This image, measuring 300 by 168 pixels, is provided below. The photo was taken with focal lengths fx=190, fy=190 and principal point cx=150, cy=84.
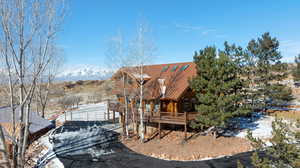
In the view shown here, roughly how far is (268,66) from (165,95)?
39.5 feet

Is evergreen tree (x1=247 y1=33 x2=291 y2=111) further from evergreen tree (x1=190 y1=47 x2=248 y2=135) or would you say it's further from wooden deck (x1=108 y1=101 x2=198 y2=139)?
wooden deck (x1=108 y1=101 x2=198 y2=139)

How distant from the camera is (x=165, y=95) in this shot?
17500 mm

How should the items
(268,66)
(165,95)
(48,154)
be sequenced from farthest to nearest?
1. (268,66)
2. (165,95)
3. (48,154)

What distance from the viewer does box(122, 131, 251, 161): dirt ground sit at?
43.4 ft

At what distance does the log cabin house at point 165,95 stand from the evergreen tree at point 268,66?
749cm

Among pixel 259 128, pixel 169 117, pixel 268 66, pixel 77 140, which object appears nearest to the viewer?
pixel 169 117

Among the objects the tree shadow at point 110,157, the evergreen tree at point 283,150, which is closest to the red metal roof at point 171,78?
the tree shadow at point 110,157

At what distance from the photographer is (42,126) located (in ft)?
50.0

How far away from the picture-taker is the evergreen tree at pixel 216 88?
14.2 metres

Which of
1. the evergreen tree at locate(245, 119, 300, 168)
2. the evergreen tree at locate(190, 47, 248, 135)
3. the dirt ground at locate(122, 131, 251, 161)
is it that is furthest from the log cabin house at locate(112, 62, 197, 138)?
the evergreen tree at locate(245, 119, 300, 168)

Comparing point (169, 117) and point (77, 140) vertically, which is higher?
point (169, 117)

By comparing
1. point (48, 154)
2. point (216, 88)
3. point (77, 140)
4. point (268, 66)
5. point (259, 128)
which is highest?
point (268, 66)

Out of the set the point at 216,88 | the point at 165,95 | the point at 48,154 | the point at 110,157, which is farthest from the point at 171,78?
the point at 48,154

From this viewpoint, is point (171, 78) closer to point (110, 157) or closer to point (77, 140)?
point (110, 157)
